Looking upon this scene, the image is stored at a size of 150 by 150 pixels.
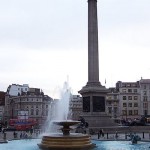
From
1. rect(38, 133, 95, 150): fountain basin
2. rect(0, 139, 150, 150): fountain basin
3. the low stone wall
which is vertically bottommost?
rect(0, 139, 150, 150): fountain basin

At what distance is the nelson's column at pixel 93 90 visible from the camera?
63031mm

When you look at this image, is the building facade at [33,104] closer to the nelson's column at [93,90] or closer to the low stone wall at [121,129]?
the nelson's column at [93,90]

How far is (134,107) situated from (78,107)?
1206 inches

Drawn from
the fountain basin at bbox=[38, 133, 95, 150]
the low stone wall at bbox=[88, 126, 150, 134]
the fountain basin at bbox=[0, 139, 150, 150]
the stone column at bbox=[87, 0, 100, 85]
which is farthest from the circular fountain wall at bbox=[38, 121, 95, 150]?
the stone column at bbox=[87, 0, 100, 85]

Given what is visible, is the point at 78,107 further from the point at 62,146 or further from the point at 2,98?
the point at 62,146

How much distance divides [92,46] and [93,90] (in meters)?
8.38

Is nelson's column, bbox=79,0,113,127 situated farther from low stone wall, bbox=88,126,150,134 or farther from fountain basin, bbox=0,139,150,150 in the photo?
fountain basin, bbox=0,139,150,150

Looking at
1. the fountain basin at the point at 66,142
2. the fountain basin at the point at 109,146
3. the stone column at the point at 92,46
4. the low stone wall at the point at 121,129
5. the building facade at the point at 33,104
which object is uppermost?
the stone column at the point at 92,46

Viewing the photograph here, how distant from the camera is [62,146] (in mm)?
29188

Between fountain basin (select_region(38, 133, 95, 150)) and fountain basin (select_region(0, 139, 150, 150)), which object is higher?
fountain basin (select_region(38, 133, 95, 150))

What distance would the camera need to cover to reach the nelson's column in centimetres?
6303

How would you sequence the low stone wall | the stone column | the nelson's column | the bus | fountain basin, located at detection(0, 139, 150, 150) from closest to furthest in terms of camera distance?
fountain basin, located at detection(0, 139, 150, 150), the low stone wall, the nelson's column, the stone column, the bus

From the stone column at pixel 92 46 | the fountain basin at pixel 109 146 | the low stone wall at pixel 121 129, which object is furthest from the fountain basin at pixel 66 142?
the stone column at pixel 92 46

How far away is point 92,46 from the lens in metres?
66.6
